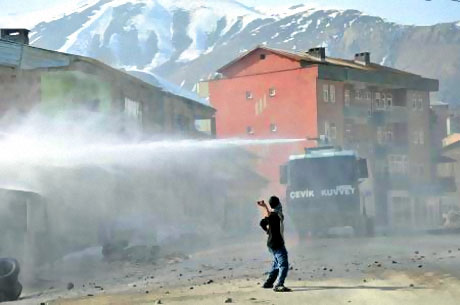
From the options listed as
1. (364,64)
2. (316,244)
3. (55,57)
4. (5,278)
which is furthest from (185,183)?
(364,64)

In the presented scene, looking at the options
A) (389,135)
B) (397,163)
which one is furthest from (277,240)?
(389,135)

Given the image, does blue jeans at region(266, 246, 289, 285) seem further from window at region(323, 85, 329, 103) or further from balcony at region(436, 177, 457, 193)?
balcony at region(436, 177, 457, 193)

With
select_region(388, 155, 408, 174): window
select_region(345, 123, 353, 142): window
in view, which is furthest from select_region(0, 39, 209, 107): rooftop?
select_region(388, 155, 408, 174): window

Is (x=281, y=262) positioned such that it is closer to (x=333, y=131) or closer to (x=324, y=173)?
(x=324, y=173)

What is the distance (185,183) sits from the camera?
37.1m

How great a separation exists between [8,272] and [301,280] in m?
5.50

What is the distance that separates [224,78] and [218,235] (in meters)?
28.7

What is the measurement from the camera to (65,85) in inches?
1173

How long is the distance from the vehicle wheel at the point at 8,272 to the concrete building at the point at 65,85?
1217 cm

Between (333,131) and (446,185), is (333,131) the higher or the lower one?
the higher one

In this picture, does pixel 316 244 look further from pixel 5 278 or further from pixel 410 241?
pixel 5 278

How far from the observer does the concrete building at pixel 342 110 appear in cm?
5353

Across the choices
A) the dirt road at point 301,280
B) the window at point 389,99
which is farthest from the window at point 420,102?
the dirt road at point 301,280

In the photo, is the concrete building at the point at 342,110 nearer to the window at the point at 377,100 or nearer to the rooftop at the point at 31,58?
the window at the point at 377,100
